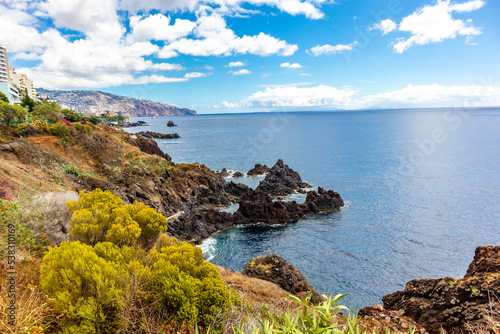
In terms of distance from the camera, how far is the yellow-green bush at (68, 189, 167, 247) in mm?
10078

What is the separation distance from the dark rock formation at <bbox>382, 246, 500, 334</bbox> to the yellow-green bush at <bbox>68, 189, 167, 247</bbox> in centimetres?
1328

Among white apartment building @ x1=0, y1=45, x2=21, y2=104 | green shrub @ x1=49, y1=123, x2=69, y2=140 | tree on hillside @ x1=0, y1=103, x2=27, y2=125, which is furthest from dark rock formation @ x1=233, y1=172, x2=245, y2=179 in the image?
white apartment building @ x1=0, y1=45, x2=21, y2=104

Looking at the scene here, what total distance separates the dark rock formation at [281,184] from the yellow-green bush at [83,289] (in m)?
48.2

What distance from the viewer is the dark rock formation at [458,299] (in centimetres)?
1081

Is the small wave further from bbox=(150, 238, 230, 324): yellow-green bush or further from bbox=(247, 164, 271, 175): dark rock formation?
bbox=(247, 164, 271, 175): dark rock formation

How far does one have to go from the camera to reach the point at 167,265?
7914mm

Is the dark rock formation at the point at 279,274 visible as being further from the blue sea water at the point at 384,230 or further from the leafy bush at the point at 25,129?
the leafy bush at the point at 25,129

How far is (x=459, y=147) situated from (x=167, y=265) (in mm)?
116512

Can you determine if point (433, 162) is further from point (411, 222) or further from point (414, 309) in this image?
point (414, 309)

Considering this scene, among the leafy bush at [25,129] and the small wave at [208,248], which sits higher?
the leafy bush at [25,129]

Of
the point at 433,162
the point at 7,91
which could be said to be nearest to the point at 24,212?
the point at 433,162

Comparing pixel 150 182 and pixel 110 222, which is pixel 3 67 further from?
pixel 110 222

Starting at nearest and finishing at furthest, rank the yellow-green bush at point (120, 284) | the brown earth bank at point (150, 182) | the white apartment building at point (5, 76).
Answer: the yellow-green bush at point (120, 284), the brown earth bank at point (150, 182), the white apartment building at point (5, 76)

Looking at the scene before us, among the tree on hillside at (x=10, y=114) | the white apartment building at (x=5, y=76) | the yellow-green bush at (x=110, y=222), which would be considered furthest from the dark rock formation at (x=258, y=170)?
the white apartment building at (x=5, y=76)
